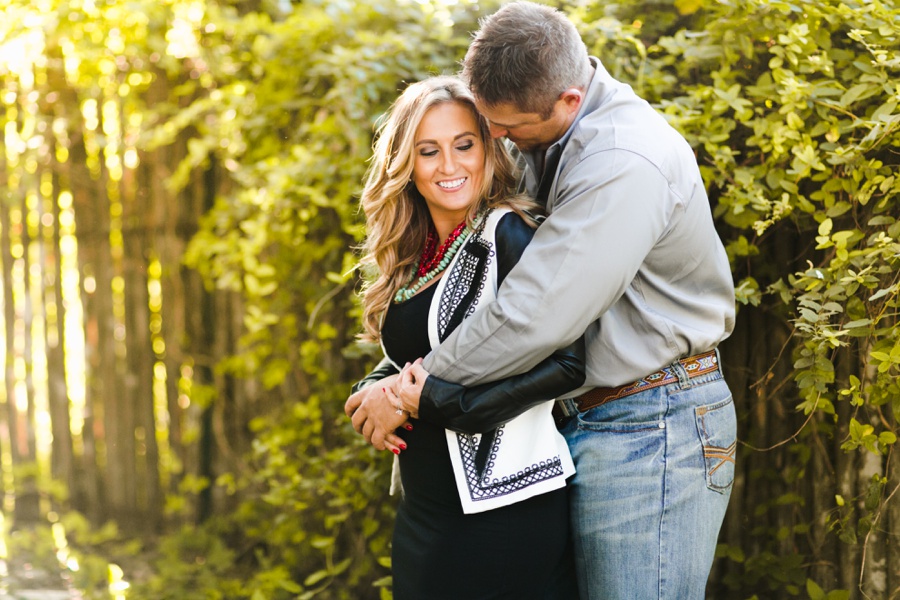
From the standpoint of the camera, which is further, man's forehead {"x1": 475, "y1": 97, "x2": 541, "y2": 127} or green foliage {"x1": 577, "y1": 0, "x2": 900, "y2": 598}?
green foliage {"x1": 577, "y1": 0, "x2": 900, "y2": 598}

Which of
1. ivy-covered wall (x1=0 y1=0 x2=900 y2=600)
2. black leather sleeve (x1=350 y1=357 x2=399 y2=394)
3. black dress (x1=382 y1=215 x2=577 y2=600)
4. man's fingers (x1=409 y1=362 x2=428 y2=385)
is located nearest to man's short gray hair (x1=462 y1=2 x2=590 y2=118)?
black dress (x1=382 y1=215 x2=577 y2=600)

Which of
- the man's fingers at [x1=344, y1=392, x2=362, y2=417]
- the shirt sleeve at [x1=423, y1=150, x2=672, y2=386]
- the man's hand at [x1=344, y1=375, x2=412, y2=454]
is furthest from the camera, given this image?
the man's fingers at [x1=344, y1=392, x2=362, y2=417]

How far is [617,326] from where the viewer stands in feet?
6.38

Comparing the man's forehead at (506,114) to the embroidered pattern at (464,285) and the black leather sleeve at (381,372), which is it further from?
the black leather sleeve at (381,372)

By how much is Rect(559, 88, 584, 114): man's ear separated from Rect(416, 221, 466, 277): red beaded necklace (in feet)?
1.21

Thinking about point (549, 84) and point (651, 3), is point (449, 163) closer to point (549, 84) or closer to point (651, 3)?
point (549, 84)

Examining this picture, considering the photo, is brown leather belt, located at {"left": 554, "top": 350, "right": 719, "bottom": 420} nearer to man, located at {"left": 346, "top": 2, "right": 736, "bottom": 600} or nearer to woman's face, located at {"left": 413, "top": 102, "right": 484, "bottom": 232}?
man, located at {"left": 346, "top": 2, "right": 736, "bottom": 600}

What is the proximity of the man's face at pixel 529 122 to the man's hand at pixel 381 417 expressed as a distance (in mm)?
643

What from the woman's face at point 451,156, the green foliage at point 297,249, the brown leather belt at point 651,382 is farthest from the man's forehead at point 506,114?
the green foliage at point 297,249

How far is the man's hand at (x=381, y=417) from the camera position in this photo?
201cm

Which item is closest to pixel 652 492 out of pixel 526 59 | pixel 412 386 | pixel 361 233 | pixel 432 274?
pixel 412 386

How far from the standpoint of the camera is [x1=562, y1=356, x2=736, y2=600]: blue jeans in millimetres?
1945

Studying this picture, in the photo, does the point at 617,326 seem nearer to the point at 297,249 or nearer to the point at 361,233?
the point at 361,233

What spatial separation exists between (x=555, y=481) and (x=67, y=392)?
361 centimetres
